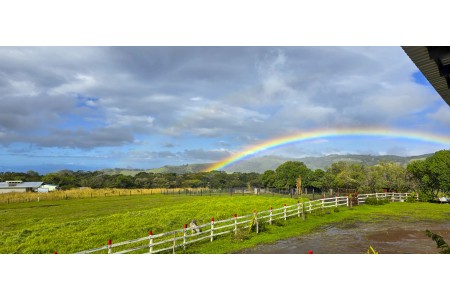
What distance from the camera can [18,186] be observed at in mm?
29047

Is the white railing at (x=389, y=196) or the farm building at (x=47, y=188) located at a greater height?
the farm building at (x=47, y=188)

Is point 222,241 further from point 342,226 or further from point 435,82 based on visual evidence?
point 435,82

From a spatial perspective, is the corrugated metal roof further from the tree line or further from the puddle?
the puddle

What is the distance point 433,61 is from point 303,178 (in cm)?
6831

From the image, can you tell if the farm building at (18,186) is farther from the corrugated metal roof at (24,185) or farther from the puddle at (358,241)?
the puddle at (358,241)

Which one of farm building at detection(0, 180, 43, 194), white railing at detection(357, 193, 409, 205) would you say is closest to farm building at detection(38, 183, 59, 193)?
farm building at detection(0, 180, 43, 194)

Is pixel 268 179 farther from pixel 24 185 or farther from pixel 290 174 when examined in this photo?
pixel 24 185

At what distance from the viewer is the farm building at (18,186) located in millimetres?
26969

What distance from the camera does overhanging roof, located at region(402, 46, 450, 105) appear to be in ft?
18.9

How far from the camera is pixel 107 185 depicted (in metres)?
48.2

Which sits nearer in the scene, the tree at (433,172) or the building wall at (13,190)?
the building wall at (13,190)

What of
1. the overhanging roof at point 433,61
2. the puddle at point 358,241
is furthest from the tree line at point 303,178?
the overhanging roof at point 433,61

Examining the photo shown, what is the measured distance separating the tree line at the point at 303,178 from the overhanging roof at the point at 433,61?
104ft

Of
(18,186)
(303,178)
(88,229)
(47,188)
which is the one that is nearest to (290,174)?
(303,178)
